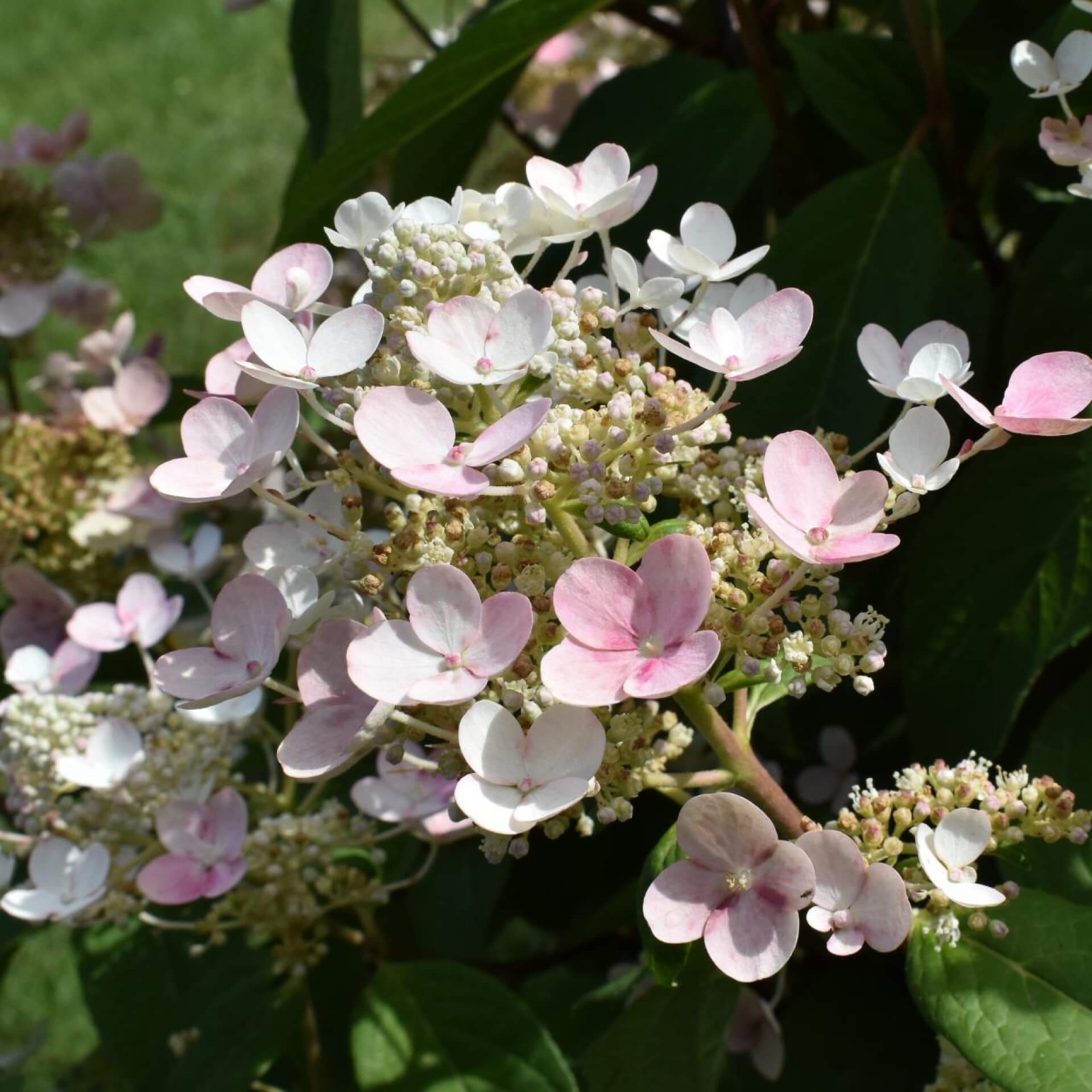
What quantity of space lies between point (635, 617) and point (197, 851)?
0.39 m

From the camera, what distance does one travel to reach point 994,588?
0.93 metres

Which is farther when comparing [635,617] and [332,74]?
[332,74]

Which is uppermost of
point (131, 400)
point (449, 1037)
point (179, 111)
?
point (131, 400)

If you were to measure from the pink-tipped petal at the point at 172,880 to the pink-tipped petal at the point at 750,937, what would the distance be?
13.8 inches

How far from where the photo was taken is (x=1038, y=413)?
2.02 feet

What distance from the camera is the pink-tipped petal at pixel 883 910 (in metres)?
0.57

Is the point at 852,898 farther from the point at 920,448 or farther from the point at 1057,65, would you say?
the point at 1057,65

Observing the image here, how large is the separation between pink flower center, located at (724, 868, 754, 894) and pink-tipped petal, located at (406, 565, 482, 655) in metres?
0.15

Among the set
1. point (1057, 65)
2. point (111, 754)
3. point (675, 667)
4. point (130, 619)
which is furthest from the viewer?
point (130, 619)

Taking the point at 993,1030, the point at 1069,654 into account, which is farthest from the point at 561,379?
the point at 1069,654

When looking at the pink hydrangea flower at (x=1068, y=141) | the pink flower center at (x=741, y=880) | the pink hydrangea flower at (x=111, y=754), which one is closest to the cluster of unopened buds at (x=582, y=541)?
the pink flower center at (x=741, y=880)

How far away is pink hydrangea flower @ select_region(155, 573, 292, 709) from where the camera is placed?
2.06 feet

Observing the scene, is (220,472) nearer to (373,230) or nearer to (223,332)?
(373,230)

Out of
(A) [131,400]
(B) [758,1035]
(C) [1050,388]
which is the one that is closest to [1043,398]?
(C) [1050,388]
